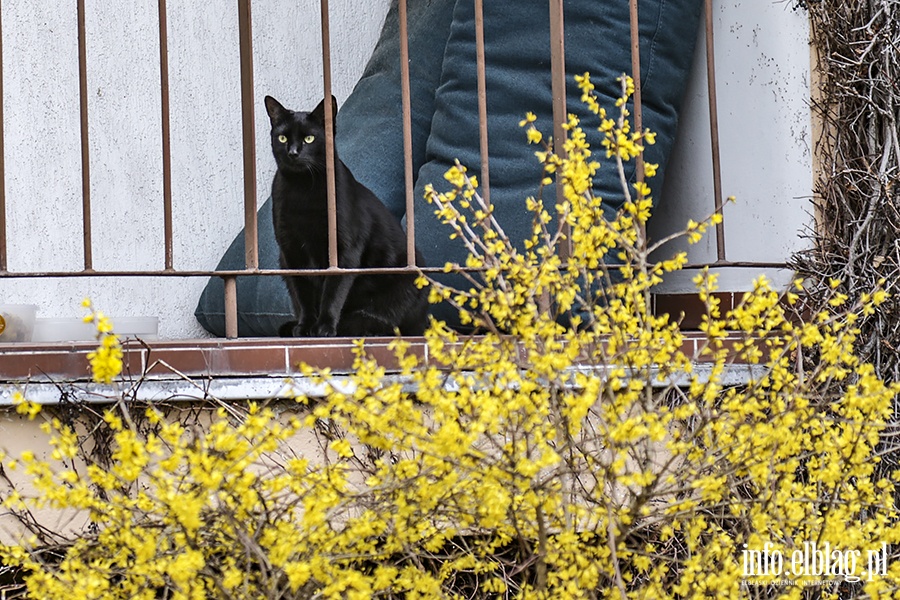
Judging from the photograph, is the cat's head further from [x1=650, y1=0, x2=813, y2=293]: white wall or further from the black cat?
[x1=650, y1=0, x2=813, y2=293]: white wall

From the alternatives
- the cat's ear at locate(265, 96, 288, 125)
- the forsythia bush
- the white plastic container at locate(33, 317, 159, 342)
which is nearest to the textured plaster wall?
the white plastic container at locate(33, 317, 159, 342)

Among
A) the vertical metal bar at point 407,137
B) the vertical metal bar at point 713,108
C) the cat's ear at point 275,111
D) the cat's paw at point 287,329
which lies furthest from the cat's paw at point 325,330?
the vertical metal bar at point 713,108

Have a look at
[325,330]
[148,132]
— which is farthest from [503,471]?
[148,132]

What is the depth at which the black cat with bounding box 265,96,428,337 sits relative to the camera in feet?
8.41

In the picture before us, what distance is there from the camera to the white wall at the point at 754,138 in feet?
8.02

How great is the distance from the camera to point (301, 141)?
2.74 m

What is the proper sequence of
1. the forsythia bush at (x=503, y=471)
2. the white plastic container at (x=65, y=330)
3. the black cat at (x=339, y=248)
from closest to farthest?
the forsythia bush at (x=503, y=471) → the black cat at (x=339, y=248) → the white plastic container at (x=65, y=330)

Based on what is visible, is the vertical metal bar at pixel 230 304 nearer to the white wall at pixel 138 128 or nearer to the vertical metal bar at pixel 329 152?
the vertical metal bar at pixel 329 152

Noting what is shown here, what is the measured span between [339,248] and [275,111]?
48 centimetres

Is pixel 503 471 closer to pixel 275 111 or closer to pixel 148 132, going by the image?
pixel 275 111

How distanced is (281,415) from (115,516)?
517 millimetres

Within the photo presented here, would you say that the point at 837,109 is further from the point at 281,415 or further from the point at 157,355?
the point at 157,355

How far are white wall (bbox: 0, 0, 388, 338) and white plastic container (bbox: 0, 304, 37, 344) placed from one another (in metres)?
0.50

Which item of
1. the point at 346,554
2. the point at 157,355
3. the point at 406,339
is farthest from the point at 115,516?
the point at 406,339
